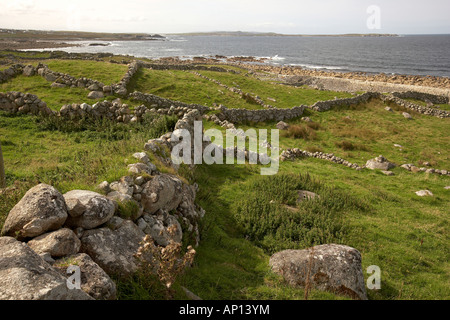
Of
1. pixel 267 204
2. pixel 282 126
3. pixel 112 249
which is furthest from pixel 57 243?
pixel 282 126

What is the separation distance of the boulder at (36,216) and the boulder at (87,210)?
0.87 feet

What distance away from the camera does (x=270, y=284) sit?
7.51m

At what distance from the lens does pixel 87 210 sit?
617cm

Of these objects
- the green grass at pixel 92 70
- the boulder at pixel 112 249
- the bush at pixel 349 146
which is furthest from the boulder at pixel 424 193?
the green grass at pixel 92 70

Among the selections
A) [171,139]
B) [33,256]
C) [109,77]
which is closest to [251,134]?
[171,139]

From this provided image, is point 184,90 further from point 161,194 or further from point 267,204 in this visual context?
point 161,194

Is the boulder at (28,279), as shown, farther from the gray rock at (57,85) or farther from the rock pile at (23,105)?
the gray rock at (57,85)

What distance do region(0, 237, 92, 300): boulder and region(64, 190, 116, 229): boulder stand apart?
144 cm

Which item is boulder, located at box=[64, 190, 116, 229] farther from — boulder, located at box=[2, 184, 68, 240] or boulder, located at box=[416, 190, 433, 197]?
boulder, located at box=[416, 190, 433, 197]

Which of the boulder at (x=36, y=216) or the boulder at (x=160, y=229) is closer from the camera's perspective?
the boulder at (x=36, y=216)

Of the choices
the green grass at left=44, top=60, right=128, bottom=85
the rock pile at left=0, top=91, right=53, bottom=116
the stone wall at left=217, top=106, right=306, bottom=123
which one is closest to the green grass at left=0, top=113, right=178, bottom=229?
the rock pile at left=0, top=91, right=53, bottom=116

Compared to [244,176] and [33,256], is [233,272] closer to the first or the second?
[33,256]

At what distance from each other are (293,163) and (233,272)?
1181cm

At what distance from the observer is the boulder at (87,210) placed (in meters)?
6.05
